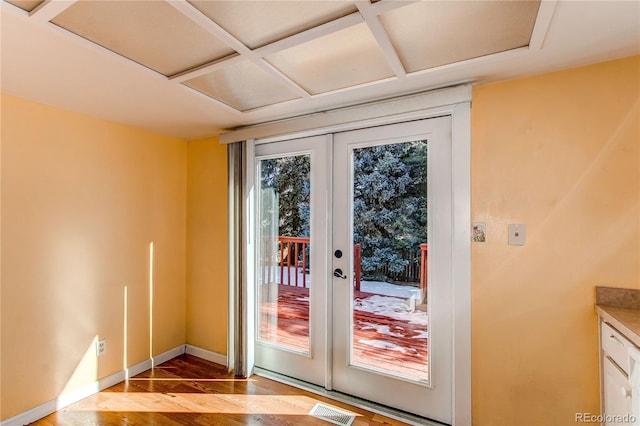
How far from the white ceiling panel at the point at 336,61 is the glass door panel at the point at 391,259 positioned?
631mm

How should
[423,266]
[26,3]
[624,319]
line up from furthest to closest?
[423,266]
[624,319]
[26,3]

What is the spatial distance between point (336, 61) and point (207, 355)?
3045mm

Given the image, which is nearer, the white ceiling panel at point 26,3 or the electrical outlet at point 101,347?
the white ceiling panel at point 26,3

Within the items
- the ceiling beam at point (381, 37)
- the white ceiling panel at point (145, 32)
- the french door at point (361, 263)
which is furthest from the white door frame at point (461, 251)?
the white ceiling panel at point (145, 32)

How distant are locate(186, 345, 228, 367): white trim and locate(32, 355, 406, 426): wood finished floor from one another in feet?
0.62

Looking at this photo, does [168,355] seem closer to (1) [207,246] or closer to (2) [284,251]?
(1) [207,246]

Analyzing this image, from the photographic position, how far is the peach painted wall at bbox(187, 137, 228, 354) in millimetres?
3096

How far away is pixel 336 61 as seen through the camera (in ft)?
5.45

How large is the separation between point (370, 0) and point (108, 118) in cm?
245

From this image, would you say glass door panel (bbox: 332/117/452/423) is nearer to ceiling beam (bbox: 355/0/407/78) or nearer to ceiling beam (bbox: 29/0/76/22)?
ceiling beam (bbox: 355/0/407/78)

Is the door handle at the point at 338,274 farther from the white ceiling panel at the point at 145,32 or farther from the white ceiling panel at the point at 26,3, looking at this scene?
the white ceiling panel at the point at 26,3

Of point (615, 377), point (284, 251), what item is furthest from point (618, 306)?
point (284, 251)

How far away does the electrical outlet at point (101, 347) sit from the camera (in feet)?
8.52

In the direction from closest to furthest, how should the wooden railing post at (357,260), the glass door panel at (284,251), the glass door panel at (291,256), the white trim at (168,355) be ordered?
the wooden railing post at (357,260)
the glass door panel at (291,256)
the glass door panel at (284,251)
the white trim at (168,355)
